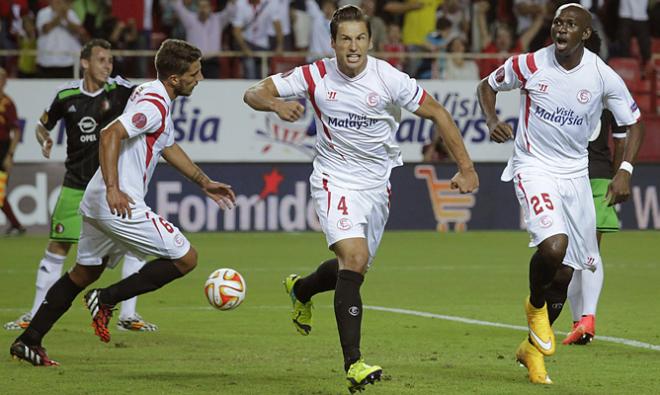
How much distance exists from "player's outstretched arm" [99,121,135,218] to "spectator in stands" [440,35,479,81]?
14182 millimetres

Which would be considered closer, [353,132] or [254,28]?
[353,132]

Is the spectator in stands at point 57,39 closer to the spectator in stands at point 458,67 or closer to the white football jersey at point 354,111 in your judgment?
the spectator in stands at point 458,67

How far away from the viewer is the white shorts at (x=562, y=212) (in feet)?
25.9

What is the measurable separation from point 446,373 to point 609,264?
859 centimetres

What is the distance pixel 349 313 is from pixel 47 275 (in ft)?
12.7

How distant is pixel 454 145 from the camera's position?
750 cm

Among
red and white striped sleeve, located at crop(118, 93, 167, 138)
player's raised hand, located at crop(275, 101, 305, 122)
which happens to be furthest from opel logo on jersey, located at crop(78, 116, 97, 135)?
player's raised hand, located at crop(275, 101, 305, 122)

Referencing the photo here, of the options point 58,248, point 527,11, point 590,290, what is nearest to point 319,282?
point 590,290

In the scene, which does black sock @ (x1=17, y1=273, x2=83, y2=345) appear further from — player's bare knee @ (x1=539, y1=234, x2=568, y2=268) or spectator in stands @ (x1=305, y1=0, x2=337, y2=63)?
spectator in stands @ (x1=305, y1=0, x2=337, y2=63)

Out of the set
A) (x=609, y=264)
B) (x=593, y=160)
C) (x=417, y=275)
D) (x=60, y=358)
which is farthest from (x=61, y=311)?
(x=609, y=264)

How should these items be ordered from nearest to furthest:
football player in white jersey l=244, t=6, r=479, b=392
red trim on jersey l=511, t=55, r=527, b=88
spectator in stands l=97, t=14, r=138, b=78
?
football player in white jersey l=244, t=6, r=479, b=392
red trim on jersey l=511, t=55, r=527, b=88
spectator in stands l=97, t=14, r=138, b=78

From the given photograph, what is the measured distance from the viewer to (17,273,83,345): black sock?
8258 mm

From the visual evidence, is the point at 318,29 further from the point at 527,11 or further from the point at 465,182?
the point at 465,182

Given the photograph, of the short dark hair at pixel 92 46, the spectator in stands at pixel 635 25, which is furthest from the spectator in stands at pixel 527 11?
the short dark hair at pixel 92 46
